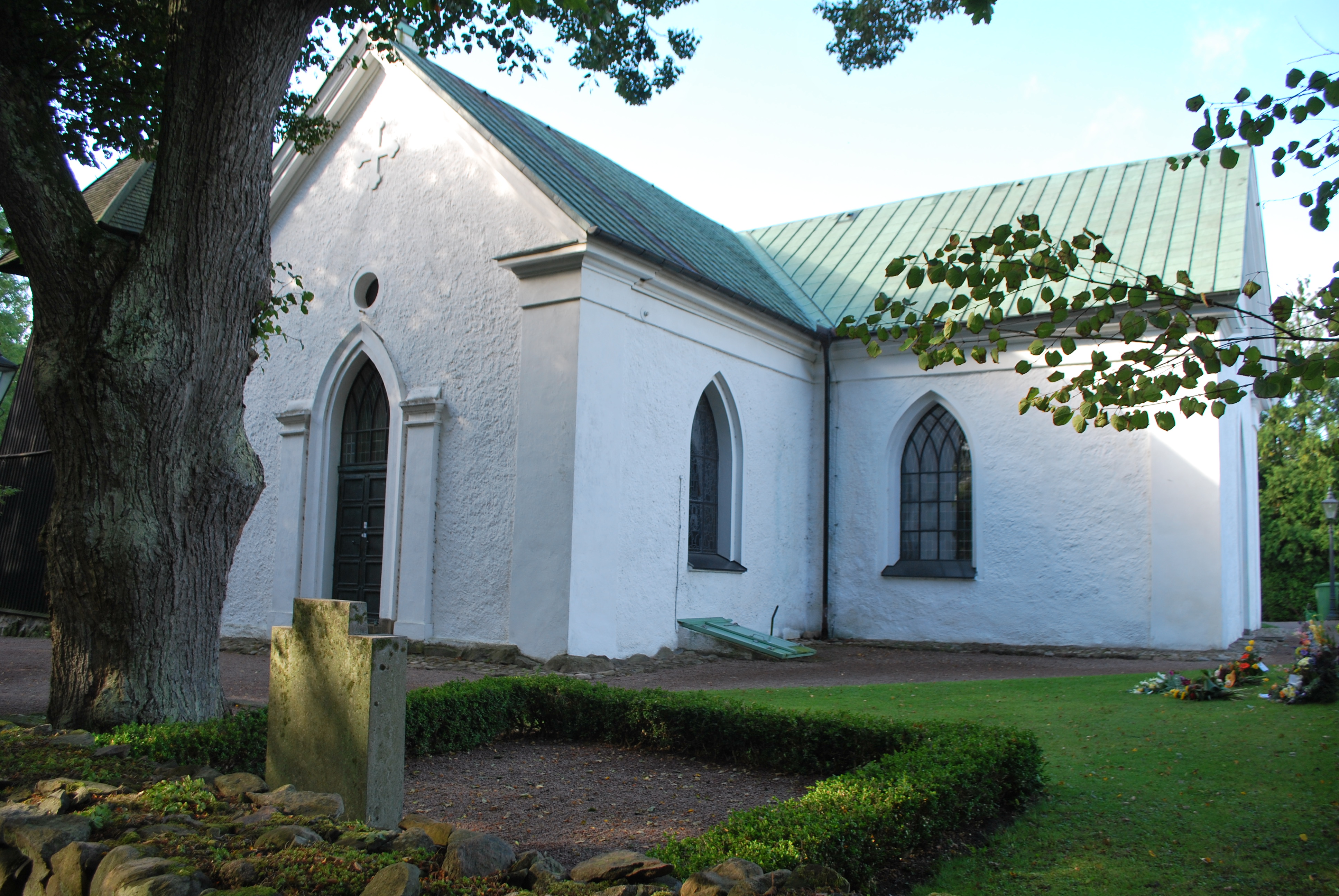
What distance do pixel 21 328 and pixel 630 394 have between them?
3785cm

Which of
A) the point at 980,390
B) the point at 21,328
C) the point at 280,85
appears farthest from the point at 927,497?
the point at 21,328

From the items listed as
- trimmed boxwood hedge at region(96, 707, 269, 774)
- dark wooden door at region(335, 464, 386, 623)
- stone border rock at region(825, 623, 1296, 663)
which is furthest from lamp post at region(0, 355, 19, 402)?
stone border rock at region(825, 623, 1296, 663)

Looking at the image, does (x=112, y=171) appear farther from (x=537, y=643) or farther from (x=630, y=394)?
(x=537, y=643)

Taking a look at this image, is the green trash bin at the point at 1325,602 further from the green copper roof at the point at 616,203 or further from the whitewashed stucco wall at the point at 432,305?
the whitewashed stucco wall at the point at 432,305

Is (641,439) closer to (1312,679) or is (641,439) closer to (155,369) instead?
(155,369)

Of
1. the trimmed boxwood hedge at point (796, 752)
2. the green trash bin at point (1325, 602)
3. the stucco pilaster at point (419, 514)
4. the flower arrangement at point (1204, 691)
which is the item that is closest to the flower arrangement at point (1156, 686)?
the flower arrangement at point (1204, 691)

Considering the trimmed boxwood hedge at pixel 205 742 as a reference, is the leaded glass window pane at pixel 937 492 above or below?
above

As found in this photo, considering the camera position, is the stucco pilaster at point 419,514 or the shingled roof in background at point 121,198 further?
the shingled roof in background at point 121,198

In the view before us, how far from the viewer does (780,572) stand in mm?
15305

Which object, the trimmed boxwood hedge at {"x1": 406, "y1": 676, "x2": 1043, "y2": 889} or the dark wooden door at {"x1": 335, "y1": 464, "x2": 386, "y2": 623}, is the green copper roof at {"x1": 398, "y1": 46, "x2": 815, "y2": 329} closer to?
the dark wooden door at {"x1": 335, "y1": 464, "x2": 386, "y2": 623}

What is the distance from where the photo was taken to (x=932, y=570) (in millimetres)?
15453

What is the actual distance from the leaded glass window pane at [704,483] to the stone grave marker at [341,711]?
8.97m

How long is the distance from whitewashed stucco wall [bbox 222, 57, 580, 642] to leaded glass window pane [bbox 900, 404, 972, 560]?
7.34 metres

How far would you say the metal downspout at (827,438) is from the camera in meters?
16.1
